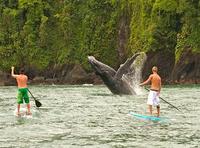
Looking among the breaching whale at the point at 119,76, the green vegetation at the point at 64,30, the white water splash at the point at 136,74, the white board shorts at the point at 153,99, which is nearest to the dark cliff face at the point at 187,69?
the green vegetation at the point at 64,30

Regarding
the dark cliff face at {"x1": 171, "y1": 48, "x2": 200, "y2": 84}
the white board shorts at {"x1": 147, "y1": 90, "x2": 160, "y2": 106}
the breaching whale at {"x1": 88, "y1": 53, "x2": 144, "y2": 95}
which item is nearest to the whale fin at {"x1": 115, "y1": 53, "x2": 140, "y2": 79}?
the breaching whale at {"x1": 88, "y1": 53, "x2": 144, "y2": 95}

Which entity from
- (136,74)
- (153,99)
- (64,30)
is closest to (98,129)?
(153,99)

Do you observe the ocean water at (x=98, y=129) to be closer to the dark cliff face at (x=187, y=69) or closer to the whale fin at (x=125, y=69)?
the whale fin at (x=125, y=69)

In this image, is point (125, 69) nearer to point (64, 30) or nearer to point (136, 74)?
point (136, 74)

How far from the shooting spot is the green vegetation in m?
108

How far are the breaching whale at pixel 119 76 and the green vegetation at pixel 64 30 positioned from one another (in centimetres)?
5192

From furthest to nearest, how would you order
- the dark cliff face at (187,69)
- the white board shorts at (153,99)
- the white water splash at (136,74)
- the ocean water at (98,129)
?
the dark cliff face at (187,69)
the white water splash at (136,74)
the white board shorts at (153,99)
the ocean water at (98,129)

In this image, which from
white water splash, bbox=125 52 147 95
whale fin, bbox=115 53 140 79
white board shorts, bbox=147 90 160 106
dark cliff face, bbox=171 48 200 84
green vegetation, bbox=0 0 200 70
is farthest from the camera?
green vegetation, bbox=0 0 200 70

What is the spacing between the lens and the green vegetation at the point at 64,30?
107812 mm

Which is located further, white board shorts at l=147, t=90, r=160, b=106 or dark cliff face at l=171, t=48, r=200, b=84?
dark cliff face at l=171, t=48, r=200, b=84

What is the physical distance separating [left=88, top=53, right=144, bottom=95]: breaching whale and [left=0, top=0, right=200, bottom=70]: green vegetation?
5192cm

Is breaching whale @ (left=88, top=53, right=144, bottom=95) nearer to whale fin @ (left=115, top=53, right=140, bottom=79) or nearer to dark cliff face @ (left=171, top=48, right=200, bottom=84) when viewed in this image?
whale fin @ (left=115, top=53, right=140, bottom=79)

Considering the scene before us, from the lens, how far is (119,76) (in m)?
45.5

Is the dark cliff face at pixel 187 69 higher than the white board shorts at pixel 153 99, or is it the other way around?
the white board shorts at pixel 153 99
